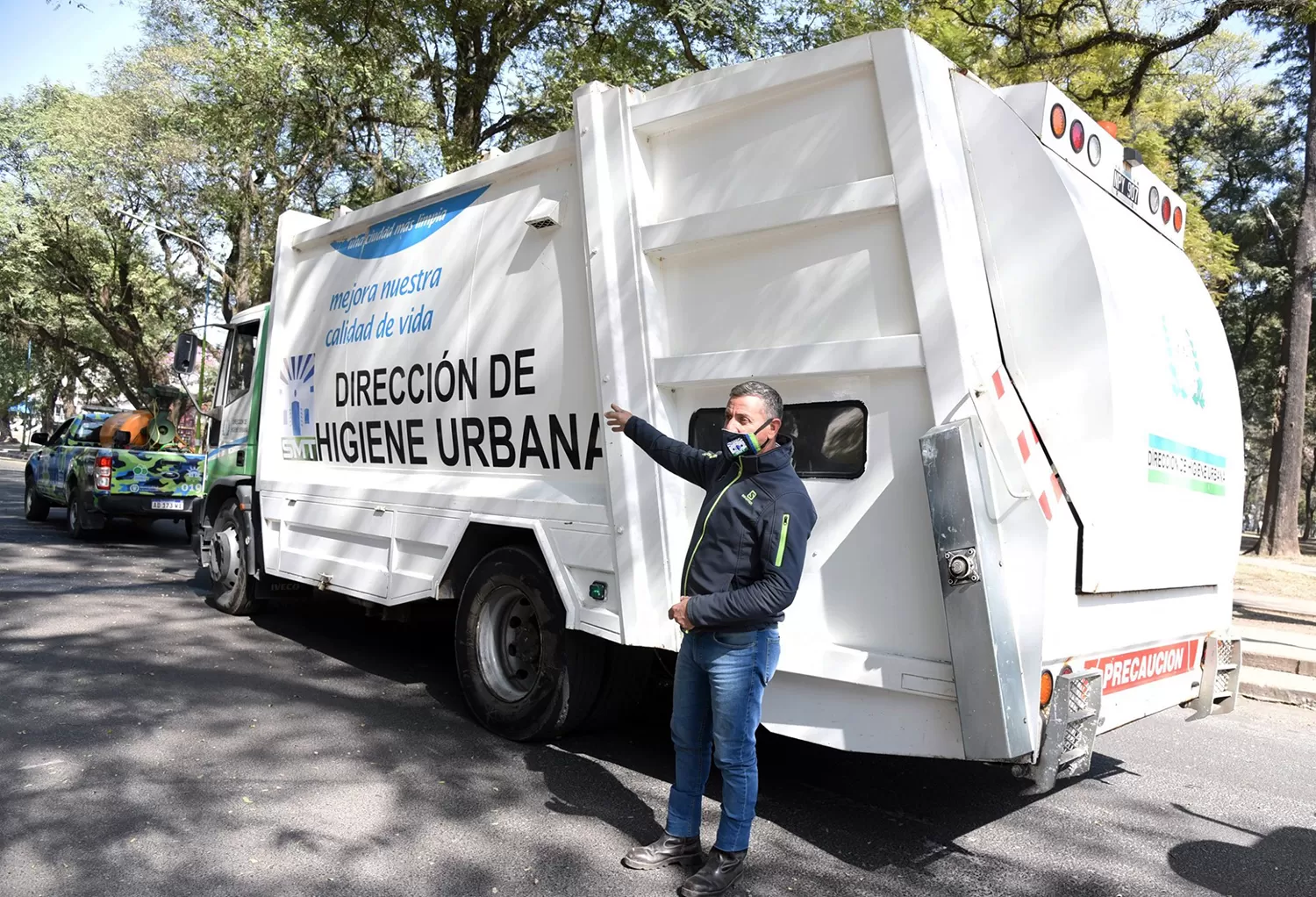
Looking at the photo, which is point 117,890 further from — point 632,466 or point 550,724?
point 632,466

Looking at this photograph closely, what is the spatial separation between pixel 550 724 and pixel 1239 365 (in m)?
31.1

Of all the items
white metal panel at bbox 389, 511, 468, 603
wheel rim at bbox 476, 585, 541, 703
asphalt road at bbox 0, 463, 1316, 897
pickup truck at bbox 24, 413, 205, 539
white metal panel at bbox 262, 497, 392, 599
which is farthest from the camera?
pickup truck at bbox 24, 413, 205, 539

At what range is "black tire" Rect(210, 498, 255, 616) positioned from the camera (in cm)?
786

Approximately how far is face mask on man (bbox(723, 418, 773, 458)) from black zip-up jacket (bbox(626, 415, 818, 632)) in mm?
28

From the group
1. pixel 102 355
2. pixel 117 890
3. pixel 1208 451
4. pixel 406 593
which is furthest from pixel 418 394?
pixel 102 355

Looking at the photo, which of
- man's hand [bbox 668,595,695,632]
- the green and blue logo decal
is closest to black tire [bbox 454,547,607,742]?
man's hand [bbox 668,595,695,632]

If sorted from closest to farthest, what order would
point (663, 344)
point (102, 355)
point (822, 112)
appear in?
point (822, 112)
point (663, 344)
point (102, 355)

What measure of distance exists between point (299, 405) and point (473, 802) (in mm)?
3779

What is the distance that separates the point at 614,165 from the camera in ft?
15.1

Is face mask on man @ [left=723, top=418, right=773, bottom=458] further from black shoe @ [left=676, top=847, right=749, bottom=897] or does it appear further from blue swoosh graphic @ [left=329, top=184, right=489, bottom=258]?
blue swoosh graphic @ [left=329, top=184, right=489, bottom=258]

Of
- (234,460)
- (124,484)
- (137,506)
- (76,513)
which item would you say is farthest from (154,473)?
(234,460)

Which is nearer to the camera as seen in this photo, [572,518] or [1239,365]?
[572,518]

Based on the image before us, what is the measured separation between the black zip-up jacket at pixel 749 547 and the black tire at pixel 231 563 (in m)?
5.32

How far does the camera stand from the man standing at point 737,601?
11.2 feet
